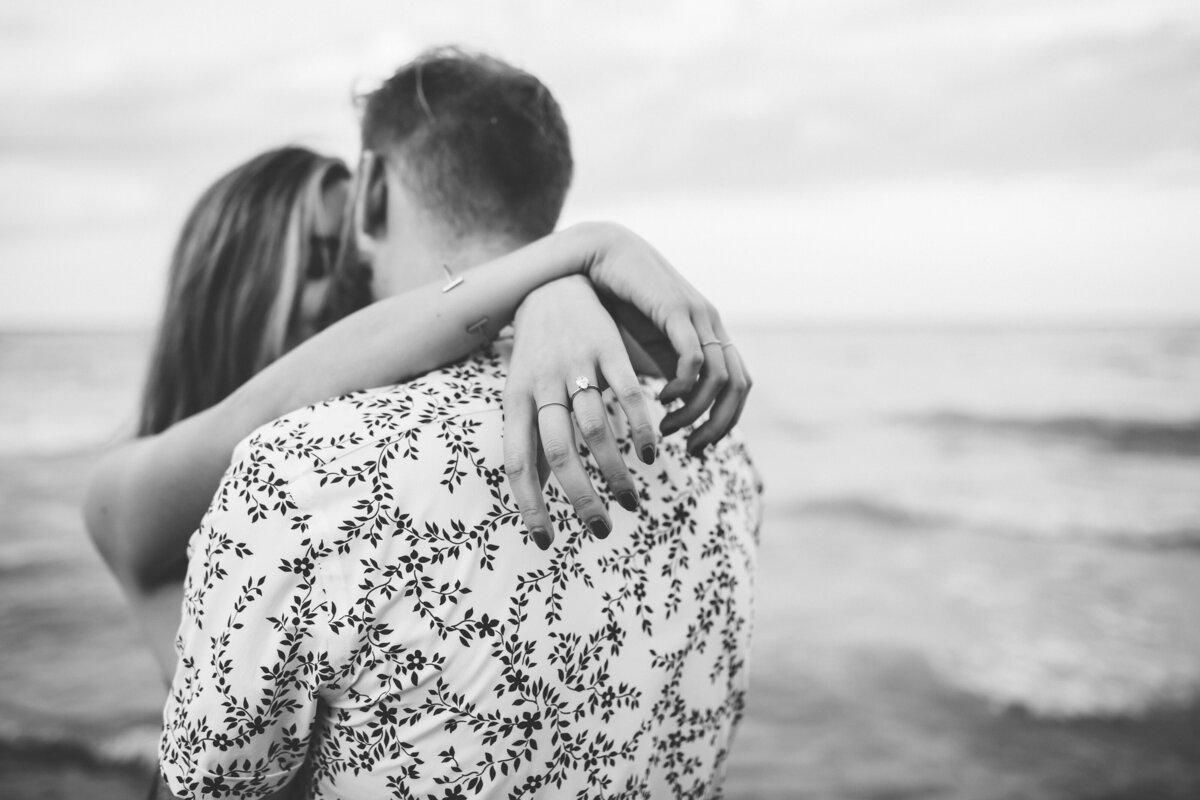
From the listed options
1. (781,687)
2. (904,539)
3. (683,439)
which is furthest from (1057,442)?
(683,439)

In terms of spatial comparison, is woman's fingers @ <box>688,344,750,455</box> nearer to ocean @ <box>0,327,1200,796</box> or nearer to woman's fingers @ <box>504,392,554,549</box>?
woman's fingers @ <box>504,392,554,549</box>

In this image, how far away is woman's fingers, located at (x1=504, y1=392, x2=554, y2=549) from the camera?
0.97 metres

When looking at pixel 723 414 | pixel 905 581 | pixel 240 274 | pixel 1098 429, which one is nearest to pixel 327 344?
pixel 723 414

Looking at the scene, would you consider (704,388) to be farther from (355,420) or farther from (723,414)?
(355,420)

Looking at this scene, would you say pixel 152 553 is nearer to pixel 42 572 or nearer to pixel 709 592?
pixel 709 592

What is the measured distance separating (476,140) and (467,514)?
0.82 metres

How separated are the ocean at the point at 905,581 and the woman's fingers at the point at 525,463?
2.64 meters

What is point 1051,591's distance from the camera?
24.7ft

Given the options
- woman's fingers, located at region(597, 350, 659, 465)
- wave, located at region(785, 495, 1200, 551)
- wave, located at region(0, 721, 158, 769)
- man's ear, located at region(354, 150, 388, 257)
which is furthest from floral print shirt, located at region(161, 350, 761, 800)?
wave, located at region(785, 495, 1200, 551)

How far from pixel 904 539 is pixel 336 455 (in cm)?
971

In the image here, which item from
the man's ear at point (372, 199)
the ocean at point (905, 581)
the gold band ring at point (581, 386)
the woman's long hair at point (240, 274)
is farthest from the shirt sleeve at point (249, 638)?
the ocean at point (905, 581)

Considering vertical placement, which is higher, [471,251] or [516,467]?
[471,251]

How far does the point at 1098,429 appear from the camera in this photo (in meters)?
16.2

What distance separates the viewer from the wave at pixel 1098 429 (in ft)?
49.1
